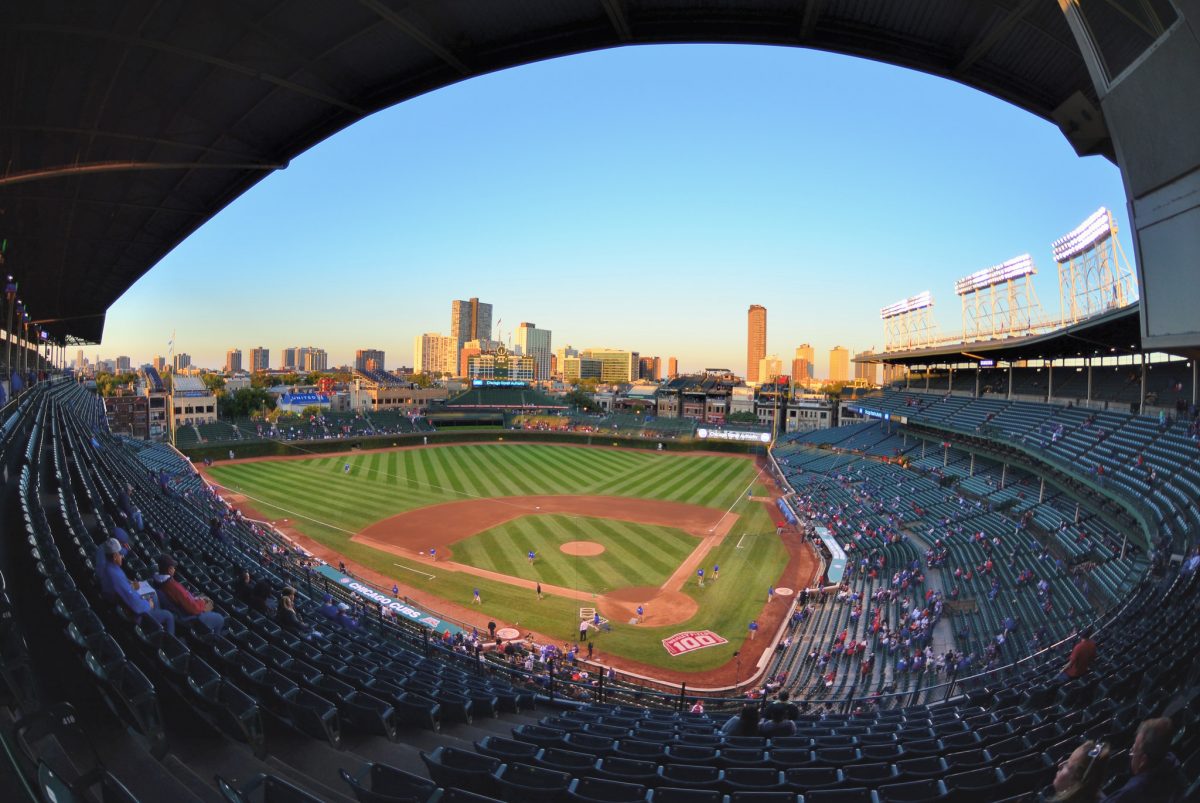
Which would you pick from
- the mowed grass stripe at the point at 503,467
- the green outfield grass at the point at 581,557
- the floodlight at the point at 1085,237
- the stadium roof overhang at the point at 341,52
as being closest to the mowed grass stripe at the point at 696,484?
the green outfield grass at the point at 581,557

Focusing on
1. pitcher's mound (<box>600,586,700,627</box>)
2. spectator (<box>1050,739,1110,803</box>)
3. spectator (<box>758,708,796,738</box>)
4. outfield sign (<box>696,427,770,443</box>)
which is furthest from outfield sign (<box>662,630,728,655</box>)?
outfield sign (<box>696,427,770,443</box>)

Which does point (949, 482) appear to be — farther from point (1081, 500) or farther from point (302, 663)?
point (302, 663)

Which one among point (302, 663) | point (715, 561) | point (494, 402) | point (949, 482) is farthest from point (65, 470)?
point (494, 402)

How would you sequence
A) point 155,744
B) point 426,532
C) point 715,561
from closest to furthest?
1. point 155,744
2. point 715,561
3. point 426,532

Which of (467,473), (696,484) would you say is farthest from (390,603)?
(696,484)

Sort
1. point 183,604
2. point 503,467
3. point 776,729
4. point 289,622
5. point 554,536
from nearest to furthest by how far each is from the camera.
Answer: point 183,604, point 776,729, point 289,622, point 554,536, point 503,467

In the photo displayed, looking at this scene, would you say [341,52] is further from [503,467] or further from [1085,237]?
[503,467]
